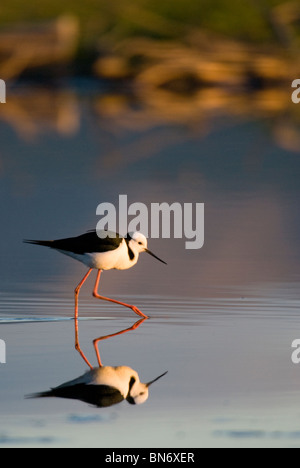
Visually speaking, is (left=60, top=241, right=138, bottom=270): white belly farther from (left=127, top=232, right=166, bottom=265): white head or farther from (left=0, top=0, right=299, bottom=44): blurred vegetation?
(left=0, top=0, right=299, bottom=44): blurred vegetation

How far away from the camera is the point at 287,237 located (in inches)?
349

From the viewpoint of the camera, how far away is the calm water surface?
4.64 meters

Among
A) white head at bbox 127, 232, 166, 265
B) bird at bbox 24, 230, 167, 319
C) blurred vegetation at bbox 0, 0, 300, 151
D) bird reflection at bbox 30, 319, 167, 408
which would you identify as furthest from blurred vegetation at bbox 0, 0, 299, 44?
bird reflection at bbox 30, 319, 167, 408

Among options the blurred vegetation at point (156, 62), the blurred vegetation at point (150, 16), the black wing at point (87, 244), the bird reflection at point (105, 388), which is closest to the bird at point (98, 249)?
the black wing at point (87, 244)

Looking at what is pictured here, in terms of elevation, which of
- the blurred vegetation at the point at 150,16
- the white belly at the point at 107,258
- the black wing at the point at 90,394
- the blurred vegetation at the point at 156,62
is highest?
the blurred vegetation at the point at 150,16

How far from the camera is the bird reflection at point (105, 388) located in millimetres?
4926

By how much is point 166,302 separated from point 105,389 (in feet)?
6.05

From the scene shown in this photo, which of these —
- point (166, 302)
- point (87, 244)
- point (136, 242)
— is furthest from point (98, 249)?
point (166, 302)

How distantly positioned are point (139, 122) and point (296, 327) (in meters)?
10.2

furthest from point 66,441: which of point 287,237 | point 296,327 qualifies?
point 287,237

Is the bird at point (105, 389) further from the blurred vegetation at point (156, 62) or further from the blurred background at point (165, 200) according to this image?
the blurred vegetation at point (156, 62)

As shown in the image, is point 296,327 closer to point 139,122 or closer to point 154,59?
point 139,122

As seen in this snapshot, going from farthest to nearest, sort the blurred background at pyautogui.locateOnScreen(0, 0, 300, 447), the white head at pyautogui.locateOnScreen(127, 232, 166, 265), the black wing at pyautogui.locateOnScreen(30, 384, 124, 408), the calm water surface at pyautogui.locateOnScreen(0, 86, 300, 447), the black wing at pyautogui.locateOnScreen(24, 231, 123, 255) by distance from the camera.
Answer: the white head at pyautogui.locateOnScreen(127, 232, 166, 265) → the black wing at pyautogui.locateOnScreen(24, 231, 123, 255) → the blurred background at pyautogui.locateOnScreen(0, 0, 300, 447) → the black wing at pyautogui.locateOnScreen(30, 384, 124, 408) → the calm water surface at pyautogui.locateOnScreen(0, 86, 300, 447)

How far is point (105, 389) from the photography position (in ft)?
16.6
